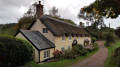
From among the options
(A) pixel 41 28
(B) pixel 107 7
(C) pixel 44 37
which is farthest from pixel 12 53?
(A) pixel 41 28

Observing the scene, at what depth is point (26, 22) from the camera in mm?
33000

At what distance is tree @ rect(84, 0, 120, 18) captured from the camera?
22.7 feet

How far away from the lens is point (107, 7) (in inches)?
288

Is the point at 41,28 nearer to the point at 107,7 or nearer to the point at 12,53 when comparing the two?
the point at 12,53

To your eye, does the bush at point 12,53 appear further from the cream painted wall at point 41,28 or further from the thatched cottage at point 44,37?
the cream painted wall at point 41,28

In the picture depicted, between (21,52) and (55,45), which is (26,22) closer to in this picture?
(55,45)

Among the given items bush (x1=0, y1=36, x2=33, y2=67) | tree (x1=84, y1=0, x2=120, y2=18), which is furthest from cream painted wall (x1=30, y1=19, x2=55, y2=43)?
tree (x1=84, y1=0, x2=120, y2=18)

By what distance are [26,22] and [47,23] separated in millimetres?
18707

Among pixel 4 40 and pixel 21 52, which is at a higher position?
pixel 4 40

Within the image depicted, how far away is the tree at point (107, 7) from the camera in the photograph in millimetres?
6906

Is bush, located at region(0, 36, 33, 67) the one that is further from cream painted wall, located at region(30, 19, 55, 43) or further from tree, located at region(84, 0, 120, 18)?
cream painted wall, located at region(30, 19, 55, 43)

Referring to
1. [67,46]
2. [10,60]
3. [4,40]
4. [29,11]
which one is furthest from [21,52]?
[29,11]

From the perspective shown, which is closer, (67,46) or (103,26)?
(67,46)

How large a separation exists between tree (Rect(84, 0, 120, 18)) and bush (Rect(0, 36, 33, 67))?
7.11 m
